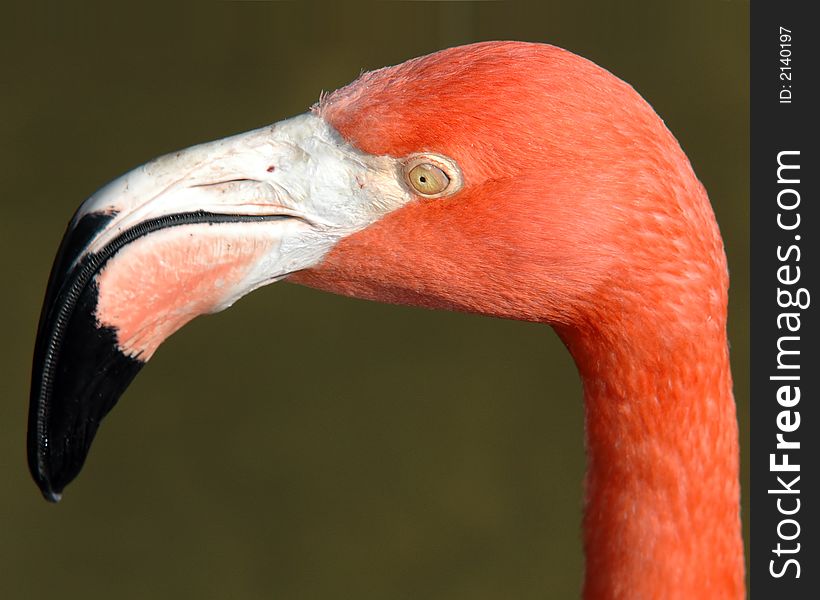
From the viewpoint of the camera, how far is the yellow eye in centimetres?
197

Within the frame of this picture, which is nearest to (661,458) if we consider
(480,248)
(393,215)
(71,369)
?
(480,248)

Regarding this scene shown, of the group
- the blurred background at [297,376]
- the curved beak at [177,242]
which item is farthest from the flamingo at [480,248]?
the blurred background at [297,376]

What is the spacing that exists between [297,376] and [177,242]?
3573 mm

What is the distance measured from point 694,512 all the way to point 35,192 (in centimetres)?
475

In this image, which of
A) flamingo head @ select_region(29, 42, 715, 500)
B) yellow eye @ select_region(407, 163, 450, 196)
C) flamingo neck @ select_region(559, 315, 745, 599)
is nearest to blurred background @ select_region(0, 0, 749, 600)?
flamingo neck @ select_region(559, 315, 745, 599)

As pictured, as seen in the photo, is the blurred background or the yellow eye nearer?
the yellow eye

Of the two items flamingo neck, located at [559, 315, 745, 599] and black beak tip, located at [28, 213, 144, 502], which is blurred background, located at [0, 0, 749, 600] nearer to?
flamingo neck, located at [559, 315, 745, 599]

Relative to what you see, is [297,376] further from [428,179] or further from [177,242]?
[428,179]

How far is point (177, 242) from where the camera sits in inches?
80.6

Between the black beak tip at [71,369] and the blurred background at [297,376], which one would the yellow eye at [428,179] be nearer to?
the black beak tip at [71,369]

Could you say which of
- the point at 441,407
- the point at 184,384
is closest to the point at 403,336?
the point at 441,407

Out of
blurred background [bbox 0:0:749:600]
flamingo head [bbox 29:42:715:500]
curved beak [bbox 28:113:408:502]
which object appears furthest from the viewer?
blurred background [bbox 0:0:749:600]

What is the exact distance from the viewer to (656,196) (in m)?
1.96

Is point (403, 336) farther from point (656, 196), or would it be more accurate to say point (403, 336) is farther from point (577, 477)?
point (656, 196)
